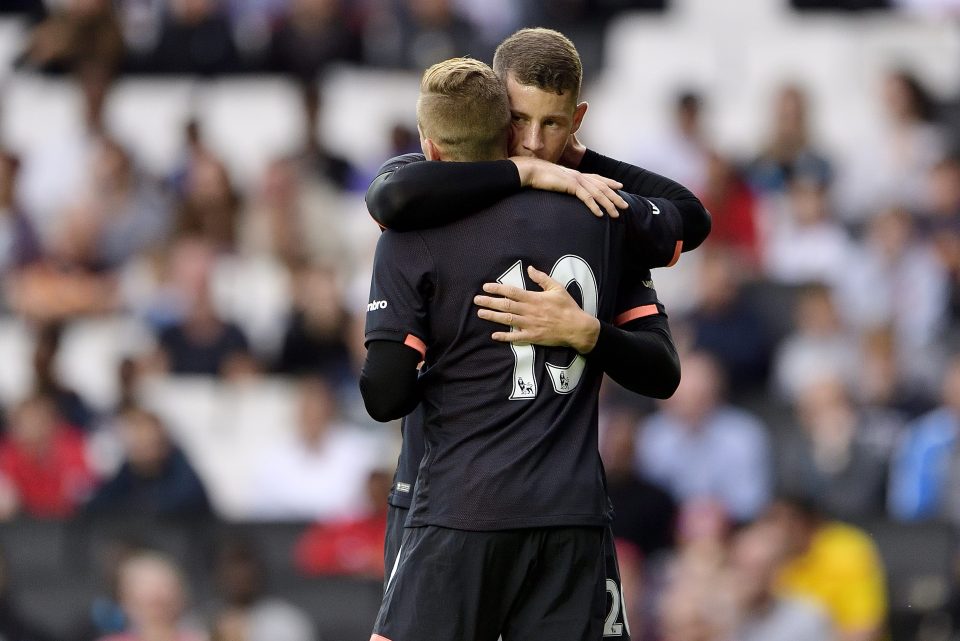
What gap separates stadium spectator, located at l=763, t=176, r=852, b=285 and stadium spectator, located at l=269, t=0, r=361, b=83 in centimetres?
385

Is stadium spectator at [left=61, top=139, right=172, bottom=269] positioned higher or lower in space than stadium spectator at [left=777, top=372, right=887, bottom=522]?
higher

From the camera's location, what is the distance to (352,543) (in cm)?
913

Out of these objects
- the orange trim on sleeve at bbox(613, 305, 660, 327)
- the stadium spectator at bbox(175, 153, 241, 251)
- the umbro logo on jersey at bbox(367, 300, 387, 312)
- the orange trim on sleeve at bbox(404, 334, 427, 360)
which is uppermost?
the umbro logo on jersey at bbox(367, 300, 387, 312)

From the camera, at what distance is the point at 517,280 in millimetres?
3857

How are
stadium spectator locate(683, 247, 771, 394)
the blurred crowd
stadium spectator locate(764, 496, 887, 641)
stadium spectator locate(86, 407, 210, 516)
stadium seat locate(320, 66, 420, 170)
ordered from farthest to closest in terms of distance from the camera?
the blurred crowd < stadium seat locate(320, 66, 420, 170) < stadium spectator locate(683, 247, 771, 394) < stadium spectator locate(86, 407, 210, 516) < stadium spectator locate(764, 496, 887, 641)

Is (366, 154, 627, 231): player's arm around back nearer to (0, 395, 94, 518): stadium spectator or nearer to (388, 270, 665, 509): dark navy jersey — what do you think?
(388, 270, 665, 509): dark navy jersey

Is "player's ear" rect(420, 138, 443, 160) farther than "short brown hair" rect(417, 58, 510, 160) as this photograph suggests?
Yes

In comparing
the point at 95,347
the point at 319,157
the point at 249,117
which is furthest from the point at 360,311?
the point at 249,117

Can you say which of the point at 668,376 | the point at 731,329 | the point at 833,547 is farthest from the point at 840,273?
the point at 668,376

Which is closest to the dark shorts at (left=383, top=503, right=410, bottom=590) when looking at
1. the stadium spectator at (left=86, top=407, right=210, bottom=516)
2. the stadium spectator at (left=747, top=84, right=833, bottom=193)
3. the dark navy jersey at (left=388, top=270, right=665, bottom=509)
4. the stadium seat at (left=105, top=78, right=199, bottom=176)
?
the dark navy jersey at (left=388, top=270, right=665, bottom=509)

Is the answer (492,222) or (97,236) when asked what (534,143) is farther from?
(97,236)

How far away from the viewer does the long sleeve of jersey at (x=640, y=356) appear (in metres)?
3.93

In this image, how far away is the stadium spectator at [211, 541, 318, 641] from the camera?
8.41m

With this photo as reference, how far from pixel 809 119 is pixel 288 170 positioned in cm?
353
